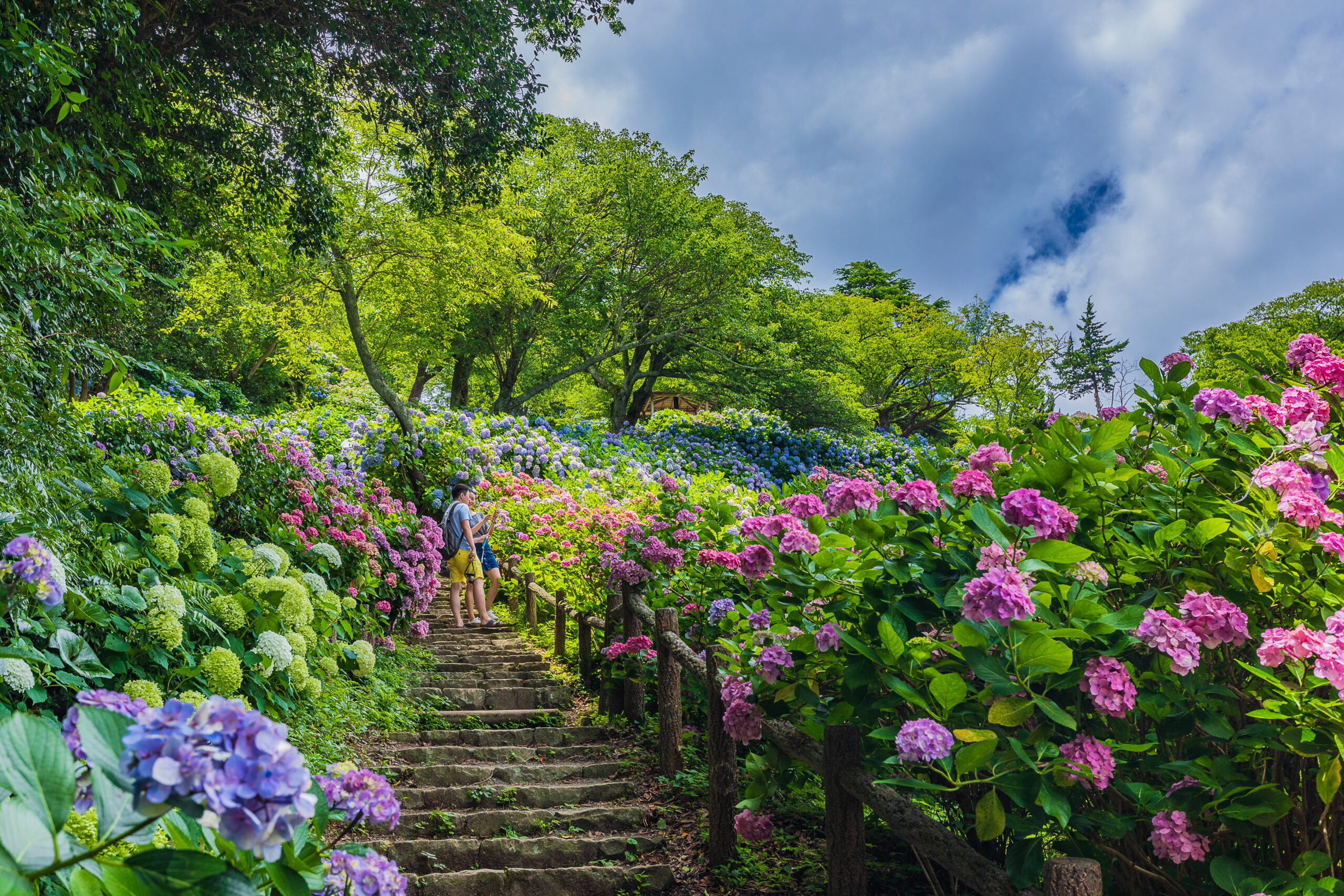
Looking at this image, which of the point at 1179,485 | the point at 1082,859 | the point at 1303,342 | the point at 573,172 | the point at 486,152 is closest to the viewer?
the point at 1082,859

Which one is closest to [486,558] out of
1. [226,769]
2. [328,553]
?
[328,553]

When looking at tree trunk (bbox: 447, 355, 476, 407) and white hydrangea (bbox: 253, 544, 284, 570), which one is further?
tree trunk (bbox: 447, 355, 476, 407)

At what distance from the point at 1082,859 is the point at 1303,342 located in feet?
5.86

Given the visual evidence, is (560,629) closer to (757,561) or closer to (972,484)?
(757,561)

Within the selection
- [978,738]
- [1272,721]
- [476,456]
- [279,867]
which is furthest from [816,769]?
[476,456]

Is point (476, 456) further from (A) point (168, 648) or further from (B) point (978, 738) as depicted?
(B) point (978, 738)

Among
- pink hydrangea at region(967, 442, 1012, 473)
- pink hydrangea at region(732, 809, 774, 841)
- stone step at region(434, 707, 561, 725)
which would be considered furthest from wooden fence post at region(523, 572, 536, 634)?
pink hydrangea at region(967, 442, 1012, 473)

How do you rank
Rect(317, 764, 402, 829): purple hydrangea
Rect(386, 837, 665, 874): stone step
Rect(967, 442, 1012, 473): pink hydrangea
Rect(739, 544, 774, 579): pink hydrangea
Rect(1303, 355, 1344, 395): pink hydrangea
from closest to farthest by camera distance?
Rect(317, 764, 402, 829): purple hydrangea < Rect(1303, 355, 1344, 395): pink hydrangea < Rect(967, 442, 1012, 473): pink hydrangea < Rect(739, 544, 774, 579): pink hydrangea < Rect(386, 837, 665, 874): stone step

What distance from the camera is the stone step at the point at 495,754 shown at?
178 inches

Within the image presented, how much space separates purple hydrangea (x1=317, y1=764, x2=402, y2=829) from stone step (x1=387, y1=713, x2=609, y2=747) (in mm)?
3970

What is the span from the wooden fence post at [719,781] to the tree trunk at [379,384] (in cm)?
927

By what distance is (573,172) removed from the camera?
17500 millimetres

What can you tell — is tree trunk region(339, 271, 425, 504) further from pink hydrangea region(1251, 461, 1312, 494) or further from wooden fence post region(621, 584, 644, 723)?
pink hydrangea region(1251, 461, 1312, 494)

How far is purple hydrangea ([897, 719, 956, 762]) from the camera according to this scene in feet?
5.70
